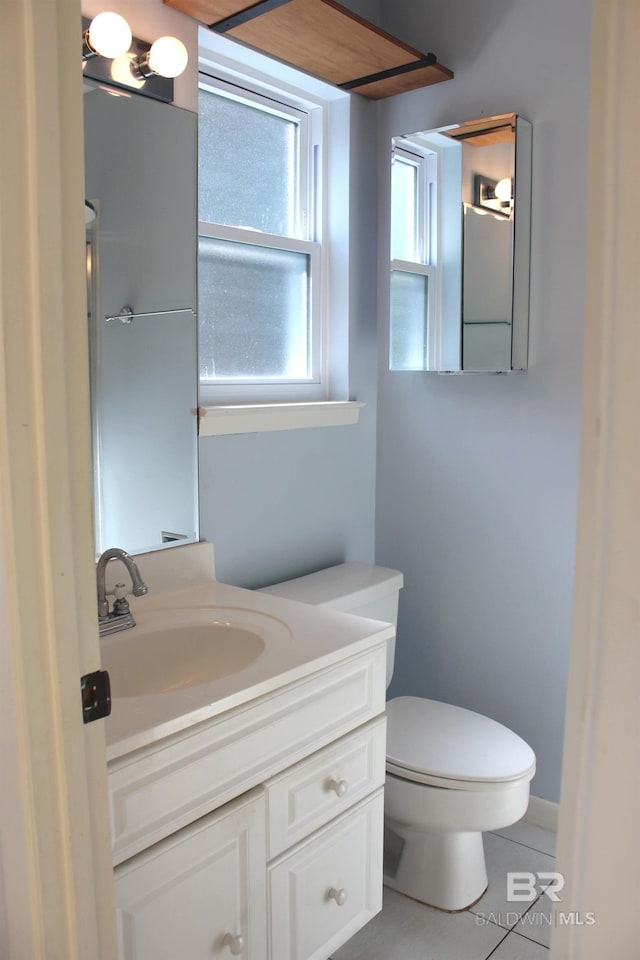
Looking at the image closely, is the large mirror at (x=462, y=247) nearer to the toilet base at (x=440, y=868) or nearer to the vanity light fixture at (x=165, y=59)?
the vanity light fixture at (x=165, y=59)

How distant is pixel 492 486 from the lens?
7.45 ft

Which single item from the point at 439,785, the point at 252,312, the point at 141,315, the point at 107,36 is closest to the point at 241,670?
the point at 439,785

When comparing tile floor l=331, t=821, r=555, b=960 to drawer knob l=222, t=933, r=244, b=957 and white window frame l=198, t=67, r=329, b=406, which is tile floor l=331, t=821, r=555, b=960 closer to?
drawer knob l=222, t=933, r=244, b=957

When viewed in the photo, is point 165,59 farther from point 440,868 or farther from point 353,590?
point 440,868

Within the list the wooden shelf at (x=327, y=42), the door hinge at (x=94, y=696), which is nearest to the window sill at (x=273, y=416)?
the wooden shelf at (x=327, y=42)

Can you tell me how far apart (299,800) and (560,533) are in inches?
41.6

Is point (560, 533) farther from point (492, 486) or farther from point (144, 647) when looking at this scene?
point (144, 647)

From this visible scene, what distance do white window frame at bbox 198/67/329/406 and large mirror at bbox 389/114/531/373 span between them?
0.72 ft

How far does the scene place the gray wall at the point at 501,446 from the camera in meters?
2.04

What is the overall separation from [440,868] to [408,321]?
4.74ft

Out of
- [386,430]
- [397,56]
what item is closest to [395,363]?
[386,430]

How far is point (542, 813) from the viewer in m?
2.25

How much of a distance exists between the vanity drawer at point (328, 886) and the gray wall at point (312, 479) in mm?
706

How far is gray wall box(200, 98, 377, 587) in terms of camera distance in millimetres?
2037
